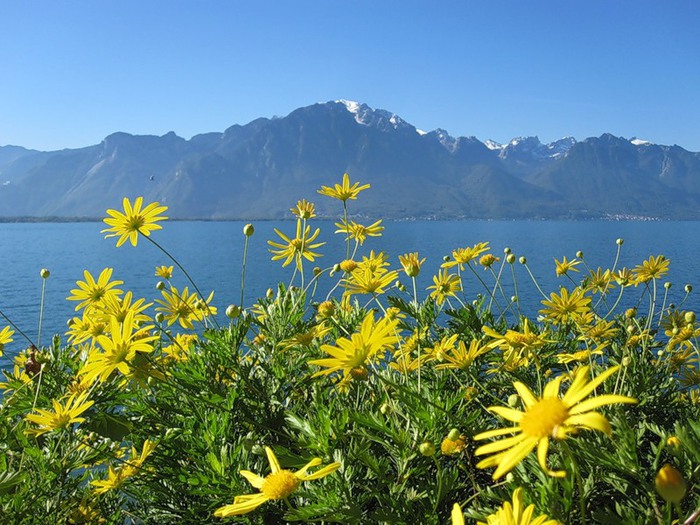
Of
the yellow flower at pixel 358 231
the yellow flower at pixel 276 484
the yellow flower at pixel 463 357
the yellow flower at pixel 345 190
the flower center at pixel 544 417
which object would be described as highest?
the yellow flower at pixel 345 190

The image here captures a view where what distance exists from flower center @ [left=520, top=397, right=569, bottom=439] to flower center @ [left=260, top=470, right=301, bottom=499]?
20.1 inches

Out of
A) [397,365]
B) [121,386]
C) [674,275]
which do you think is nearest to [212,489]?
[121,386]

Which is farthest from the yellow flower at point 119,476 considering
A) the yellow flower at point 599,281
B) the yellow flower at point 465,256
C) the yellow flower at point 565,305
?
the yellow flower at point 599,281

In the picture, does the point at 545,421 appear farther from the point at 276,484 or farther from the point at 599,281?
the point at 599,281

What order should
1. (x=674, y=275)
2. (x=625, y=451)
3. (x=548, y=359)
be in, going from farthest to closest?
(x=674, y=275)
(x=548, y=359)
(x=625, y=451)

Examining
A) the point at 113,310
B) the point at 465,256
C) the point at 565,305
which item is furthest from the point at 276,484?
the point at 465,256

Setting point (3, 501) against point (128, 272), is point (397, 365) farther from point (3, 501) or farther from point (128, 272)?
point (128, 272)

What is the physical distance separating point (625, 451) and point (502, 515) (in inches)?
20.7

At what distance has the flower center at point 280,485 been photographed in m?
1.09

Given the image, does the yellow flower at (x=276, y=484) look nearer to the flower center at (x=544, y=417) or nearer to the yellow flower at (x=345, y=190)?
the flower center at (x=544, y=417)

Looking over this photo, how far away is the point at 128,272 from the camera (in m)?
53.4

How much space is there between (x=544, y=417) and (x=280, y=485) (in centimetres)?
59

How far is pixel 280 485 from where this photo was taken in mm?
1113

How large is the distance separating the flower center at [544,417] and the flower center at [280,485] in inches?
20.1
